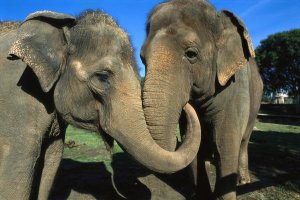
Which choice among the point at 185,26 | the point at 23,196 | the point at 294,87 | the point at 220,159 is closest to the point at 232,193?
the point at 220,159

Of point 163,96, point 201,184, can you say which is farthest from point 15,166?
point 201,184

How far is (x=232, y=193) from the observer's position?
4.44m

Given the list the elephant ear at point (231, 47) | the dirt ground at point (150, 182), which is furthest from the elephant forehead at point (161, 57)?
the dirt ground at point (150, 182)

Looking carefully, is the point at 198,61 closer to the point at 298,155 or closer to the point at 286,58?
the point at 298,155

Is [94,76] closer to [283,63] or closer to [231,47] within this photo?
[231,47]

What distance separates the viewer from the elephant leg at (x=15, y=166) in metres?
2.99

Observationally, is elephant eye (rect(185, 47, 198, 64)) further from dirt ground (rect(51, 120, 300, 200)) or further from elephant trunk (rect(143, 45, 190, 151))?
dirt ground (rect(51, 120, 300, 200))

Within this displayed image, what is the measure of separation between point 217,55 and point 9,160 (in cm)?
232

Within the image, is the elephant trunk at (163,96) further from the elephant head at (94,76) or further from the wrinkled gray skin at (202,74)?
the elephant head at (94,76)

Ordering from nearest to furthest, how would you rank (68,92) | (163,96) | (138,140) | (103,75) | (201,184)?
1. (138,140)
2. (103,75)
3. (68,92)
4. (163,96)
5. (201,184)

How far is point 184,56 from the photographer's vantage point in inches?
157

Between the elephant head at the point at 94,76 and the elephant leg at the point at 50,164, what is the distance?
2.29 ft

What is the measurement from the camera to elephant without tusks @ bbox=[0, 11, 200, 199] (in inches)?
107

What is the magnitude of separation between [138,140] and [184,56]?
5.05 feet
